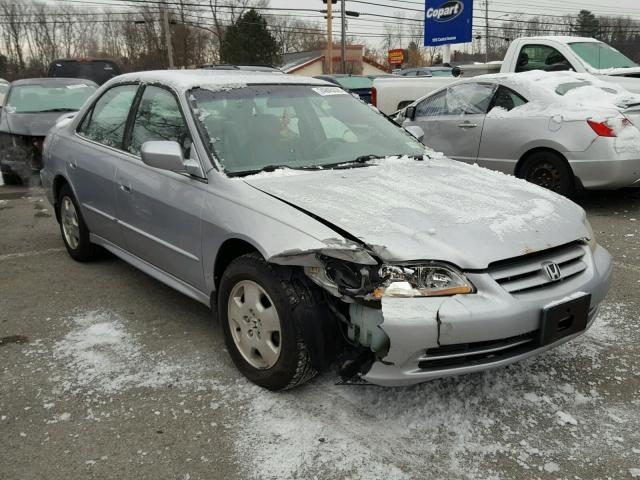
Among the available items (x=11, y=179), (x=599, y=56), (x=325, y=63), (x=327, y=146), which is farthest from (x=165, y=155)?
(x=325, y=63)

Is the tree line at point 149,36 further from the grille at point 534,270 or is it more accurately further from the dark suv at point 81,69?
the grille at point 534,270

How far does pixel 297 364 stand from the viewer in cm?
258

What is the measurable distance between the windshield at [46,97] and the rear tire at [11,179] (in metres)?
0.90

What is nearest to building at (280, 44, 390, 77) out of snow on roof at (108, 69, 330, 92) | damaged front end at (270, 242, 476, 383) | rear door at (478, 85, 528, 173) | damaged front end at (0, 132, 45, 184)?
damaged front end at (0, 132, 45, 184)

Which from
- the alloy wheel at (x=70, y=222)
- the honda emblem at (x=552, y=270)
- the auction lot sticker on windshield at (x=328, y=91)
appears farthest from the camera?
the alloy wheel at (x=70, y=222)

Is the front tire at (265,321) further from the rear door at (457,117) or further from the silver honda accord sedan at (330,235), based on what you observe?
the rear door at (457,117)

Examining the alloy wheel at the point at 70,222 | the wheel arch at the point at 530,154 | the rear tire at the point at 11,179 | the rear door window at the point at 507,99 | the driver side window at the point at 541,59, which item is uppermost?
the driver side window at the point at 541,59

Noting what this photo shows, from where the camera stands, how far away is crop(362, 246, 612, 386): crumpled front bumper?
2264 mm

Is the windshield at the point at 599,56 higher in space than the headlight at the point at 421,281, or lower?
higher

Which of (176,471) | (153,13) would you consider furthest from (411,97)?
(153,13)

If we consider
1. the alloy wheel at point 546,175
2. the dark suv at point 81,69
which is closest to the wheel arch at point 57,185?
the alloy wheel at point 546,175

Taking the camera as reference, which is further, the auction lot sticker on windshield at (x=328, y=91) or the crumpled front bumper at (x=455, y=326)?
the auction lot sticker on windshield at (x=328, y=91)

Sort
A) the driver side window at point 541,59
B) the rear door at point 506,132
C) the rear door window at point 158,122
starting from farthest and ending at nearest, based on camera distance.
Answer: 1. the driver side window at point 541,59
2. the rear door at point 506,132
3. the rear door window at point 158,122

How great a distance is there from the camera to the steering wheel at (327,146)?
350cm
